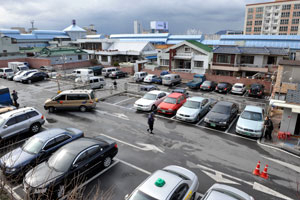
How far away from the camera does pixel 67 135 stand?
11.2m

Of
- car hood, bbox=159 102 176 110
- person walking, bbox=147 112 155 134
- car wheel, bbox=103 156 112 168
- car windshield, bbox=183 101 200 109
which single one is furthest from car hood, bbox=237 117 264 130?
car wheel, bbox=103 156 112 168

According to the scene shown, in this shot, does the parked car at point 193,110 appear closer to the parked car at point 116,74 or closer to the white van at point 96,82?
the white van at point 96,82

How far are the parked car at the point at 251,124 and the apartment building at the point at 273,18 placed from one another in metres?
76.9

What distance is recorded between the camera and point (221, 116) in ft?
51.3

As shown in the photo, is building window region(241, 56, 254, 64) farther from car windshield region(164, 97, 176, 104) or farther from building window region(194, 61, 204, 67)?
car windshield region(164, 97, 176, 104)

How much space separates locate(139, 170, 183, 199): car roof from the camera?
634 centimetres

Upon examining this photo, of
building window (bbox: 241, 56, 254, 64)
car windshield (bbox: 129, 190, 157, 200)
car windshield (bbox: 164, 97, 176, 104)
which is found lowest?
car windshield (bbox: 129, 190, 157, 200)

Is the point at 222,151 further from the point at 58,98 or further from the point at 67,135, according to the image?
the point at 58,98

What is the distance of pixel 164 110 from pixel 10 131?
11.3m

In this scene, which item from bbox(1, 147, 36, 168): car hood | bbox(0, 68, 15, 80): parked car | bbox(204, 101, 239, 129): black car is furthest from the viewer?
bbox(0, 68, 15, 80): parked car

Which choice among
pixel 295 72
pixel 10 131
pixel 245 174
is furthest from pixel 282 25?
pixel 10 131

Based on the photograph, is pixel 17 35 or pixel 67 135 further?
pixel 17 35

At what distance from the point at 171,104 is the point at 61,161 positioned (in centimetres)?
1157

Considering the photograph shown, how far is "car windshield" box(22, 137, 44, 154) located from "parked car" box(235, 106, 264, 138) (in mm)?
12423
